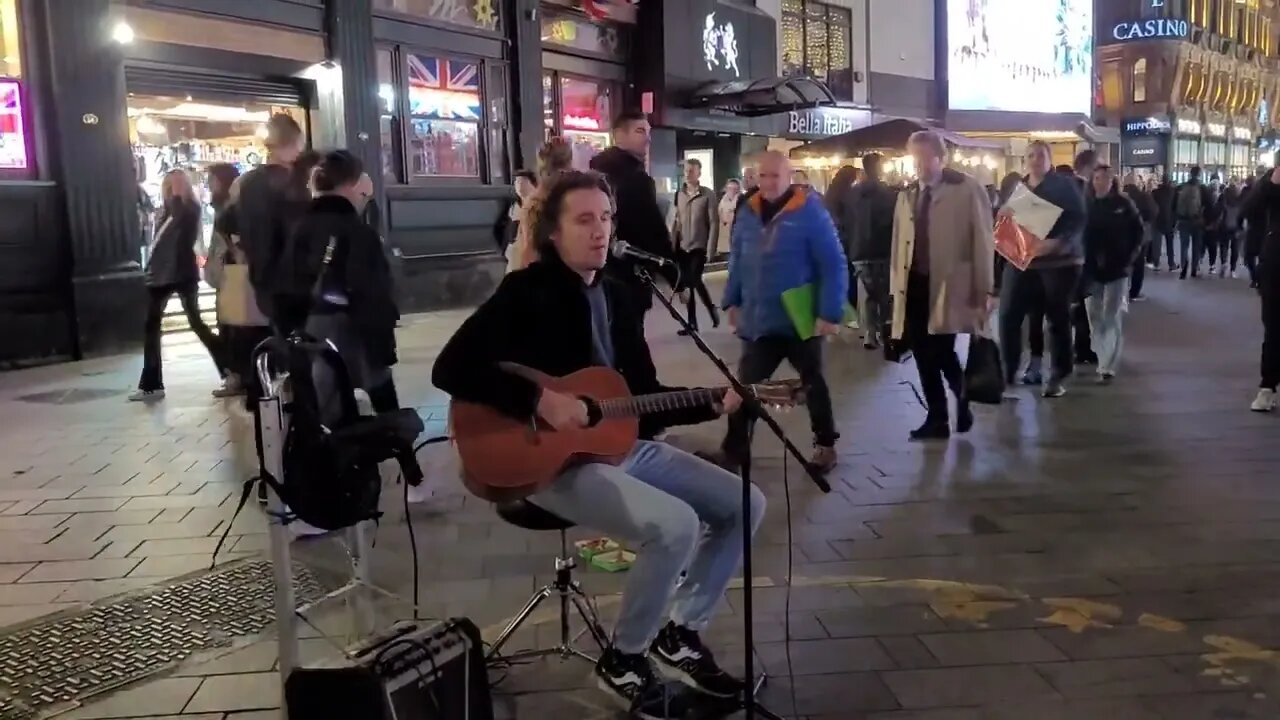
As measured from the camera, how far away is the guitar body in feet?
10.6

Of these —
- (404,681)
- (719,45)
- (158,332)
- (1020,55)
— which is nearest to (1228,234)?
(719,45)

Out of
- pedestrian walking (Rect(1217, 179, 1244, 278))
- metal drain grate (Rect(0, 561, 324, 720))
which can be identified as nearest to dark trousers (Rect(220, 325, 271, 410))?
metal drain grate (Rect(0, 561, 324, 720))

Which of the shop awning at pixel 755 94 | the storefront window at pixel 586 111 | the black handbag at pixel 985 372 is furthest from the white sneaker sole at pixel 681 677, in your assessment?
the shop awning at pixel 755 94

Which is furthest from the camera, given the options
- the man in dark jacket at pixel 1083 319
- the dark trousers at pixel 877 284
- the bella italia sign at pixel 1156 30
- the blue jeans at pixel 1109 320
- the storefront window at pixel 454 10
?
the bella italia sign at pixel 1156 30

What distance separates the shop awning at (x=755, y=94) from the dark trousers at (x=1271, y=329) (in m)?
12.0

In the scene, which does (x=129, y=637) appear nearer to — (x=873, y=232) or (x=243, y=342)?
(x=243, y=342)

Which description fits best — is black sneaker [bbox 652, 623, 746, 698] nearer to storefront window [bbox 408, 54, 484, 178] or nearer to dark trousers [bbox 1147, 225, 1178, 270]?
storefront window [bbox 408, 54, 484, 178]

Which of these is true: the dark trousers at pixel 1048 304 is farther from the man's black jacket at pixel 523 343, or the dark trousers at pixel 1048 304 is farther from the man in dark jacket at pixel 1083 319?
the man's black jacket at pixel 523 343

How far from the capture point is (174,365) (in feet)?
33.2

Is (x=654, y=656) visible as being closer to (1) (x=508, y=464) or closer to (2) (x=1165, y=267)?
(1) (x=508, y=464)

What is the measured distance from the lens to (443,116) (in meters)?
14.5

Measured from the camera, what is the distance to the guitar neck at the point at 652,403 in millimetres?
3318

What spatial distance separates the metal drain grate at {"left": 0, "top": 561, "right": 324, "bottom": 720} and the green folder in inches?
106

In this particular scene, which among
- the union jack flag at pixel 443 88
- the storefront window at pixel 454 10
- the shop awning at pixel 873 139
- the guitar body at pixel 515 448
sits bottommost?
the guitar body at pixel 515 448
